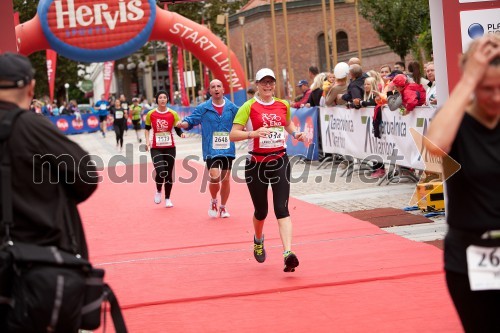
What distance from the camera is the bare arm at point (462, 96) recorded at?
3.82 metres

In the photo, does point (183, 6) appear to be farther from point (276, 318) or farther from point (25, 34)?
point (276, 318)

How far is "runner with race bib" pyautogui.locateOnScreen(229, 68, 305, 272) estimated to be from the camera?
9.18 m

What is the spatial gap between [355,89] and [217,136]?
4.94 meters

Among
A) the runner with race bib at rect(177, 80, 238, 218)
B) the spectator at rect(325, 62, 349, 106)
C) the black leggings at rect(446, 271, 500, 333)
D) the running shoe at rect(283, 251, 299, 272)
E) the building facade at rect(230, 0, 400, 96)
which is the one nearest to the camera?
the black leggings at rect(446, 271, 500, 333)

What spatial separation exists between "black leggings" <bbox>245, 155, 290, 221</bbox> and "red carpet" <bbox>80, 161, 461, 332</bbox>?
0.60 meters

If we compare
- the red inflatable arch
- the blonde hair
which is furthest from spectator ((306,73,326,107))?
the red inflatable arch

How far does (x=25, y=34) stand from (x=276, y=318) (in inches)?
896

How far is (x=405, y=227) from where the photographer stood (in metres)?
11.5

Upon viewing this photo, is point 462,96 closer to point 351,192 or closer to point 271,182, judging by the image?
point 271,182

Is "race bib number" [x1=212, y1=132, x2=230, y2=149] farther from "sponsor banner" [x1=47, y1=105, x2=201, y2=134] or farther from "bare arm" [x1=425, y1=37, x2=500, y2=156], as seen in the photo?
"sponsor banner" [x1=47, y1=105, x2=201, y2=134]

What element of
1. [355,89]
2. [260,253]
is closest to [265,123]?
[260,253]

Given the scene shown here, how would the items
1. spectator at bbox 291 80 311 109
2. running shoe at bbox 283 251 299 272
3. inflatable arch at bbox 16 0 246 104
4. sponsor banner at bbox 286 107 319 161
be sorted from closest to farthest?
running shoe at bbox 283 251 299 272 < sponsor banner at bbox 286 107 319 161 < spectator at bbox 291 80 311 109 < inflatable arch at bbox 16 0 246 104

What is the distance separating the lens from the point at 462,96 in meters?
3.86

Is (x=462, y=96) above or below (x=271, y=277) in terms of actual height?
above
